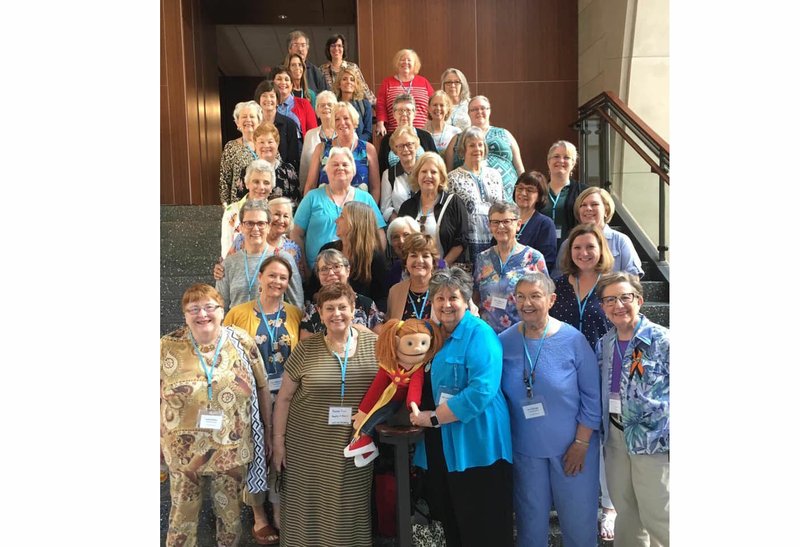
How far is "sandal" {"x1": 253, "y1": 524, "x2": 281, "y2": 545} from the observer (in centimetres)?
300

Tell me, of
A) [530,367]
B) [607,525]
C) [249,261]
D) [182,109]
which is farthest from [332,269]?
[182,109]

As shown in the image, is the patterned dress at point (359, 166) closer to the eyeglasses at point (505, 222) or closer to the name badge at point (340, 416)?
the eyeglasses at point (505, 222)

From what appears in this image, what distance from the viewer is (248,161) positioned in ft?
14.9

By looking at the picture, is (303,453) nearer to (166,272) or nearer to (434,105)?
(166,272)

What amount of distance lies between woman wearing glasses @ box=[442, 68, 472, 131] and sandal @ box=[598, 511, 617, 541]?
2.93m

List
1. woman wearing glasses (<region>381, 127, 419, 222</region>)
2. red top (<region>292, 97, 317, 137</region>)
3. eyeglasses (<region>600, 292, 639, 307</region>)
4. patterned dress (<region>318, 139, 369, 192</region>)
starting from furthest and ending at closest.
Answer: red top (<region>292, 97, 317, 137</region>) → patterned dress (<region>318, 139, 369, 192</region>) → woman wearing glasses (<region>381, 127, 419, 222</region>) → eyeglasses (<region>600, 292, 639, 307</region>)

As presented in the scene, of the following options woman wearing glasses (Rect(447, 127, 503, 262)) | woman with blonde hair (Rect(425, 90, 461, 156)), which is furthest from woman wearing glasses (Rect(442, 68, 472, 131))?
woman wearing glasses (Rect(447, 127, 503, 262))

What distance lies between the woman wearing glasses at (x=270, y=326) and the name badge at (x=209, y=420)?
1.17 feet

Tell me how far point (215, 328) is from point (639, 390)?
1.62 metres

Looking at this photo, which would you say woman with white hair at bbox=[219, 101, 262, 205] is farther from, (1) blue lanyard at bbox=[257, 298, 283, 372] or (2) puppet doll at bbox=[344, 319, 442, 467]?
(2) puppet doll at bbox=[344, 319, 442, 467]

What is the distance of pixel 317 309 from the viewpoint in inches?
121

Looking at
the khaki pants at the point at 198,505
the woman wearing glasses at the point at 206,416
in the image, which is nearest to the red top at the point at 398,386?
the woman wearing glasses at the point at 206,416

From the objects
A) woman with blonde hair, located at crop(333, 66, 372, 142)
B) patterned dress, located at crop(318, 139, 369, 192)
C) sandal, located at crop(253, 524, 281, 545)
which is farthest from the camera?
woman with blonde hair, located at crop(333, 66, 372, 142)

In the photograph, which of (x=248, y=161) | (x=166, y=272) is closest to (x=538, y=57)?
(x=248, y=161)
